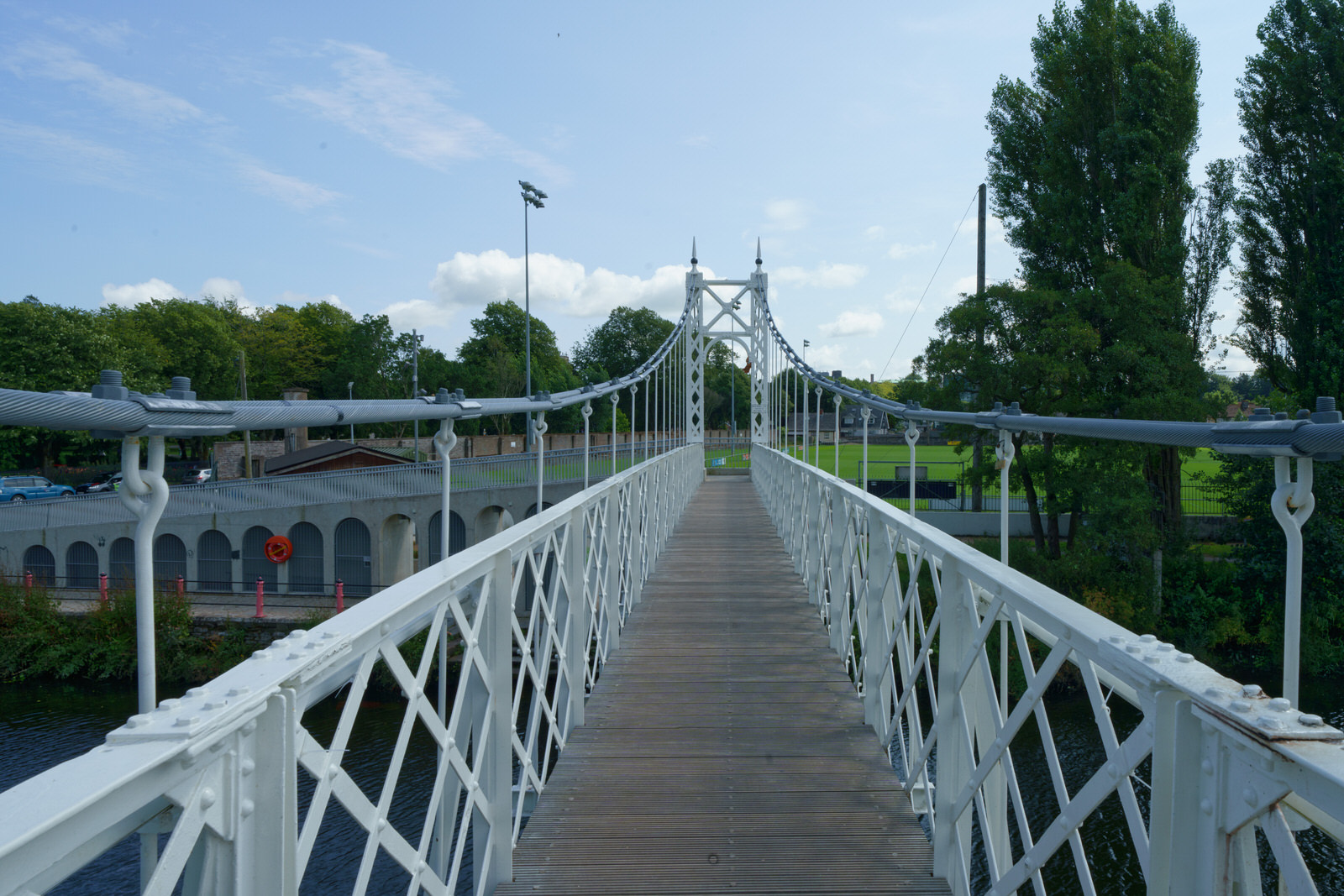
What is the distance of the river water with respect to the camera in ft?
33.2

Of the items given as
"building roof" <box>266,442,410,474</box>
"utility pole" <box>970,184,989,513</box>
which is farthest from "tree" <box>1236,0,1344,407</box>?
"building roof" <box>266,442,410,474</box>

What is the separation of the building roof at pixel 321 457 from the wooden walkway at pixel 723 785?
24549 millimetres

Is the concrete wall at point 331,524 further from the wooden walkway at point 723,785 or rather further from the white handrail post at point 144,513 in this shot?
the white handrail post at point 144,513

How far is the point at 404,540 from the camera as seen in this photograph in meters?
24.3

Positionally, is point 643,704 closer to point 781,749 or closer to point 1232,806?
point 781,749

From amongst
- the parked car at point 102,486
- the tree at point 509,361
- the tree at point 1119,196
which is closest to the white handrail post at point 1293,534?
the tree at point 1119,196

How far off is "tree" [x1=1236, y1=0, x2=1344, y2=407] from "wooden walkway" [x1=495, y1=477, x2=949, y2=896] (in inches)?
666

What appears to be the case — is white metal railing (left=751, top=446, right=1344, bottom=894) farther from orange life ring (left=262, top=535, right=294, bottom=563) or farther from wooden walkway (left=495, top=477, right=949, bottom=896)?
orange life ring (left=262, top=535, right=294, bottom=563)

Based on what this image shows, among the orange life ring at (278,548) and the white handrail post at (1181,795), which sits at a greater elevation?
the white handrail post at (1181,795)

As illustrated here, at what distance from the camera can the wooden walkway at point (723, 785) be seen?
7.55 ft

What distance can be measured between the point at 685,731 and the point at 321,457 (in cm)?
2679

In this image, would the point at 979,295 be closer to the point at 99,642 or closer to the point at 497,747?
the point at 497,747

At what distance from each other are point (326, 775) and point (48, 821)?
0.59 m

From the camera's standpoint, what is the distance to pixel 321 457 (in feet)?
90.5
